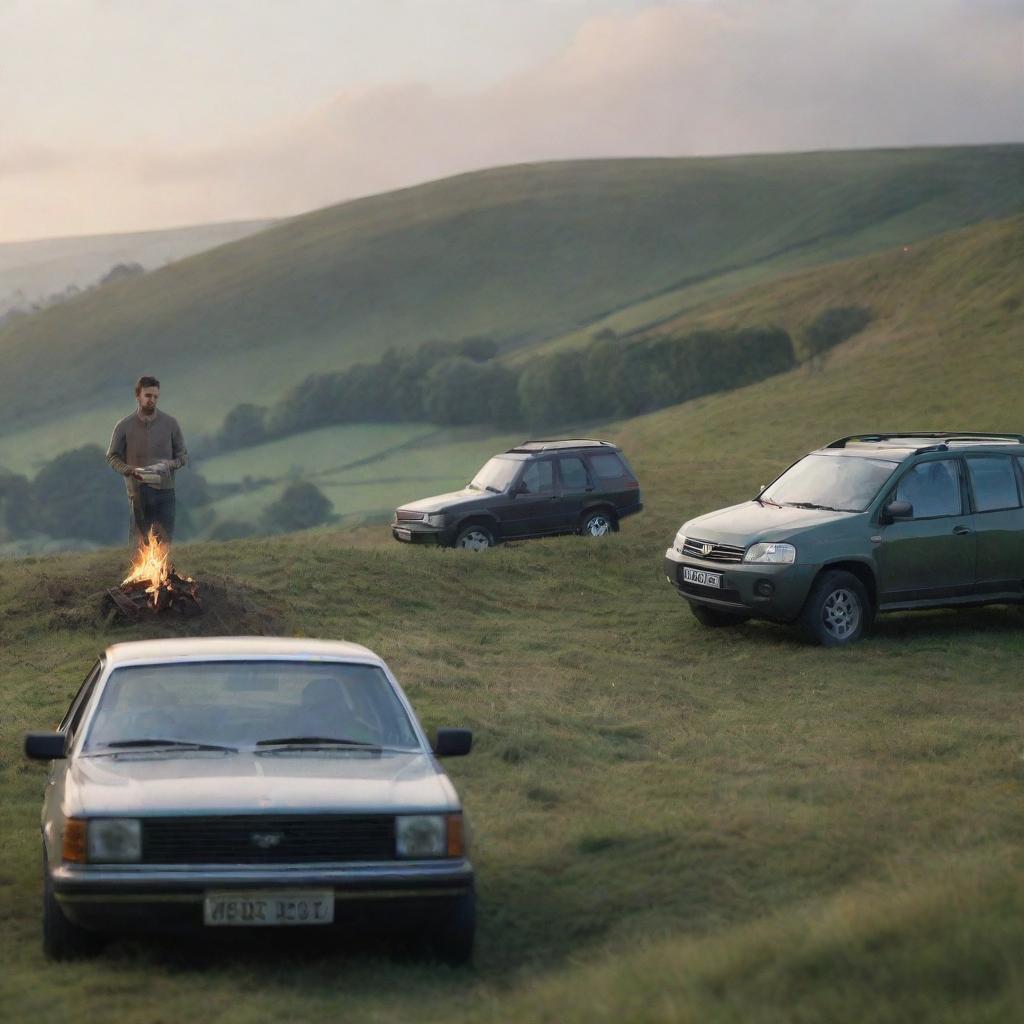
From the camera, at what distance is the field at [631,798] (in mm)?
5234

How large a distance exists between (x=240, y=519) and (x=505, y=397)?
74.1 feet

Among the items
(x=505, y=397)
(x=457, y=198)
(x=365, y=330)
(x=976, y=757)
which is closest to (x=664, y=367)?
(x=505, y=397)

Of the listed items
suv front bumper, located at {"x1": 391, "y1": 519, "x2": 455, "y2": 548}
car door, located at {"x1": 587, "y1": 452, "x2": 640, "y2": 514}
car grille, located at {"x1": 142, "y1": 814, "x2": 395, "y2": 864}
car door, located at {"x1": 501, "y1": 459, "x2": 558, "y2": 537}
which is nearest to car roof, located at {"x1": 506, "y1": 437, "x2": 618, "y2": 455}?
car door, located at {"x1": 587, "y1": 452, "x2": 640, "y2": 514}

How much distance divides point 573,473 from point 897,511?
10.6 metres

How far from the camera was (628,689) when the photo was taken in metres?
14.1

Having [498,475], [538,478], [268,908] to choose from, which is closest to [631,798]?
[268,908]

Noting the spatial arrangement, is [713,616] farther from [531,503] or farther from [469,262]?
[469,262]

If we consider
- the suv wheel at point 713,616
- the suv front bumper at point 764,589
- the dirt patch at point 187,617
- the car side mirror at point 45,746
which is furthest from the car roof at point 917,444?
the car side mirror at point 45,746

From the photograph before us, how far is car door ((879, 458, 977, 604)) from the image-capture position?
52.6ft

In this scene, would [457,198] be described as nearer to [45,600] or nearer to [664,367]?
[664,367]

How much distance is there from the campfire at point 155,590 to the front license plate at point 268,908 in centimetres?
951

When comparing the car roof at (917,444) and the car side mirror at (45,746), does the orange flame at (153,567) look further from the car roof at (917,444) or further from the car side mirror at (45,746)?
the car side mirror at (45,746)

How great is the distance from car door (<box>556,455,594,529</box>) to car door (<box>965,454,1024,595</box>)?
9.85 meters

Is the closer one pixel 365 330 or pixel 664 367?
pixel 664 367
